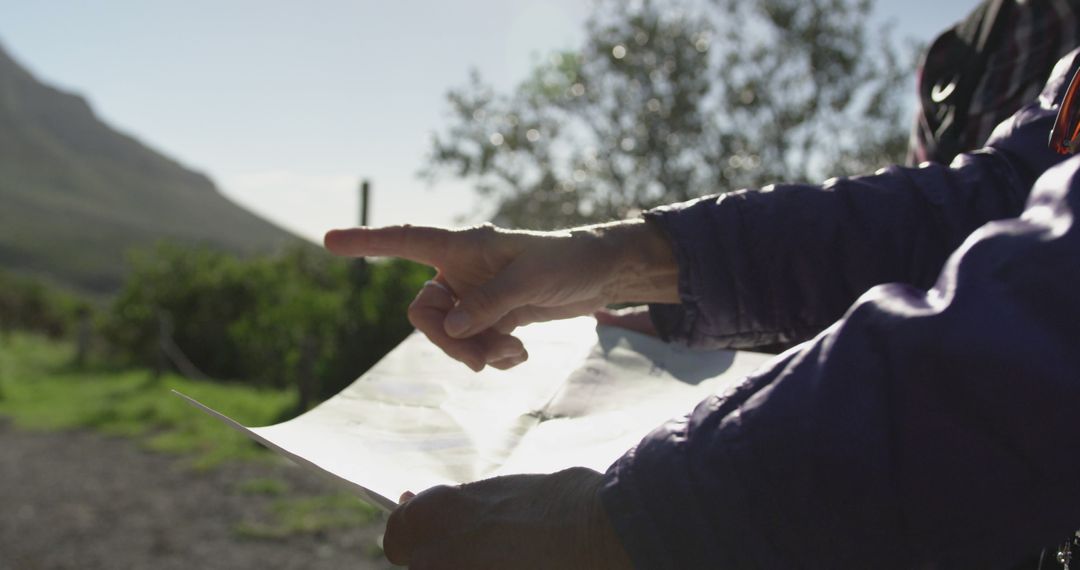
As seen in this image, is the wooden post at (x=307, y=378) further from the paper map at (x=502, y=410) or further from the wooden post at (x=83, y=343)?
the wooden post at (x=83, y=343)

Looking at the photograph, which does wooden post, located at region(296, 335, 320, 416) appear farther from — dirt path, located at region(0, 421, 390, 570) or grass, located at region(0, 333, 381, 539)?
dirt path, located at region(0, 421, 390, 570)

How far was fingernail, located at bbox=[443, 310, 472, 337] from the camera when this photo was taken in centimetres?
115

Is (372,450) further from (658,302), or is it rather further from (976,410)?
(976,410)

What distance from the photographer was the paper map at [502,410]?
3.20ft

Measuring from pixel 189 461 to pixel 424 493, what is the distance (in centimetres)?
719

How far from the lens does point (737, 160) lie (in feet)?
36.9

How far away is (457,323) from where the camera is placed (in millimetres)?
1162

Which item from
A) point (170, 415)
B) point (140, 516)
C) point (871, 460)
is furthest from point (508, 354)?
point (170, 415)

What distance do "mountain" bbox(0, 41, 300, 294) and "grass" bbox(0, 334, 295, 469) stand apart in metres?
40.9

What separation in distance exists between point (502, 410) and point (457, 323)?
0.18 m

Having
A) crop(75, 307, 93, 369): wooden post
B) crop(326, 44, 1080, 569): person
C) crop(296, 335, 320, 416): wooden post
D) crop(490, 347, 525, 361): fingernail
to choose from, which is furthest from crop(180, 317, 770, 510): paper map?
crop(75, 307, 93, 369): wooden post

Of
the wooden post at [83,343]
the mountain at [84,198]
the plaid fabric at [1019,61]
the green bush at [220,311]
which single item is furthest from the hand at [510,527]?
the mountain at [84,198]

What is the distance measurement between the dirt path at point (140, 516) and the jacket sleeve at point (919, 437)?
4636 millimetres

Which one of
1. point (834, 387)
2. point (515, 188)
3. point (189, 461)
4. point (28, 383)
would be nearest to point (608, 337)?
point (834, 387)
